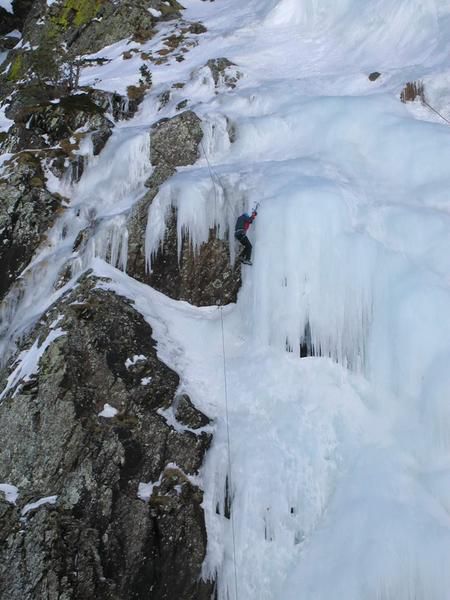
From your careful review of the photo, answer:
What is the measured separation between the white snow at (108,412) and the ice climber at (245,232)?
9.84 ft

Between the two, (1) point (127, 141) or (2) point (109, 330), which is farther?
(1) point (127, 141)

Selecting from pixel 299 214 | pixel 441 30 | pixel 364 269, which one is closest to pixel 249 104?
pixel 441 30

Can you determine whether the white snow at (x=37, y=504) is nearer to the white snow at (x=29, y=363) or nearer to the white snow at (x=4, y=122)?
the white snow at (x=29, y=363)

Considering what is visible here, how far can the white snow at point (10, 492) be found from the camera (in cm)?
655

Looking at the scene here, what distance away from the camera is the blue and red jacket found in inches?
319

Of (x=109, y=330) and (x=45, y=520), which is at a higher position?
(x=109, y=330)

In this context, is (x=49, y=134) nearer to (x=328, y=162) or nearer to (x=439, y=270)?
(x=328, y=162)

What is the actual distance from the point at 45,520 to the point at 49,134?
10118 millimetres

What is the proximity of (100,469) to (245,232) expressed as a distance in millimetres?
3992

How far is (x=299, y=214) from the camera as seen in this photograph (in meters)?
7.84

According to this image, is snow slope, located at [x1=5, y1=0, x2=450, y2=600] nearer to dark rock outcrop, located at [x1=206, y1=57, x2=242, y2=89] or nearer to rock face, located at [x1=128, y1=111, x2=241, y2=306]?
rock face, located at [x1=128, y1=111, x2=241, y2=306]

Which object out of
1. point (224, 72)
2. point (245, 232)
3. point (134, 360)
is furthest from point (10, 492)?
point (224, 72)

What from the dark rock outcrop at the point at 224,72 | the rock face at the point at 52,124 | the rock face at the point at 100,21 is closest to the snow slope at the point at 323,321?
the dark rock outcrop at the point at 224,72

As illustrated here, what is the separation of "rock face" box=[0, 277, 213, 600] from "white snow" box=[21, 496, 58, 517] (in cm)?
2
